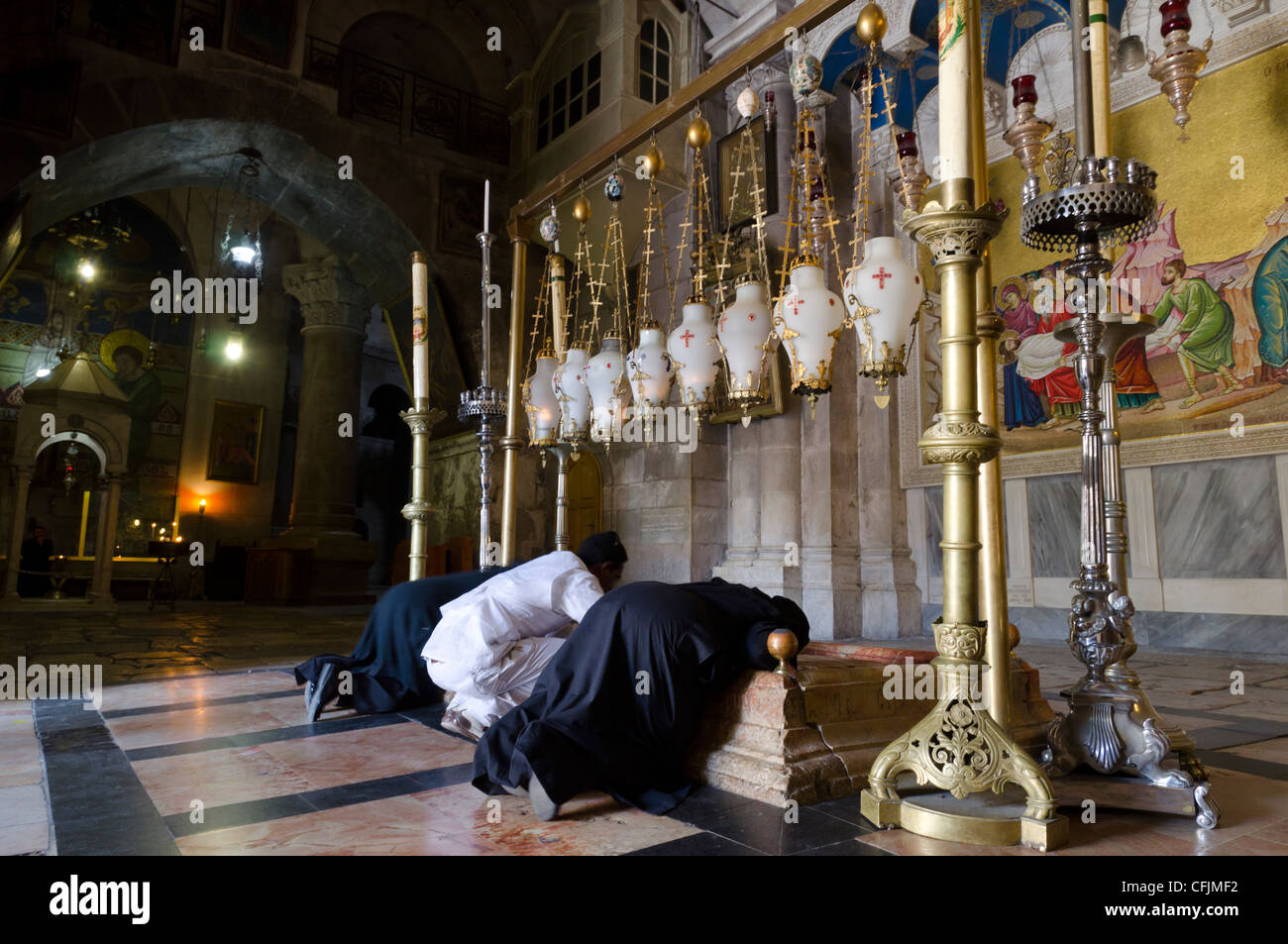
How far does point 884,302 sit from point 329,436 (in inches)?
505

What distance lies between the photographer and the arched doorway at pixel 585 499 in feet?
35.0

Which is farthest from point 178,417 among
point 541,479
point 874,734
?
point 874,734

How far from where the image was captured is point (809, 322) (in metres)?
3.10

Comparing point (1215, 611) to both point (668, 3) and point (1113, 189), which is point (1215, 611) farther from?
point (668, 3)

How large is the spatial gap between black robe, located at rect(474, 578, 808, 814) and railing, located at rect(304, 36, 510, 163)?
34.6 feet

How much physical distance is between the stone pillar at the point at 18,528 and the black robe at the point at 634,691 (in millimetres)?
11847

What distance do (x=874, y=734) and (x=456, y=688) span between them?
6.01 ft

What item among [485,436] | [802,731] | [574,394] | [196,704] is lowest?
[196,704]

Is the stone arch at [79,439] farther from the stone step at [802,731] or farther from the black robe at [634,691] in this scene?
the stone step at [802,731]

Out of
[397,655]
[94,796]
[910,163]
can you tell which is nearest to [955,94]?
[910,163]

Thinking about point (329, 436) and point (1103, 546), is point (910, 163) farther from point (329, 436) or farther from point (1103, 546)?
point (329, 436)

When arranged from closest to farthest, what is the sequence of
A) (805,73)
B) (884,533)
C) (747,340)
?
(805,73) → (747,340) → (884,533)

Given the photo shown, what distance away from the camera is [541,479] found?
11.4 metres

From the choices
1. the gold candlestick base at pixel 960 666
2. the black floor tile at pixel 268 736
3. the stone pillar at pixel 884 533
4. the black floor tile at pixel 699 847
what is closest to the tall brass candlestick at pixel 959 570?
the gold candlestick base at pixel 960 666
